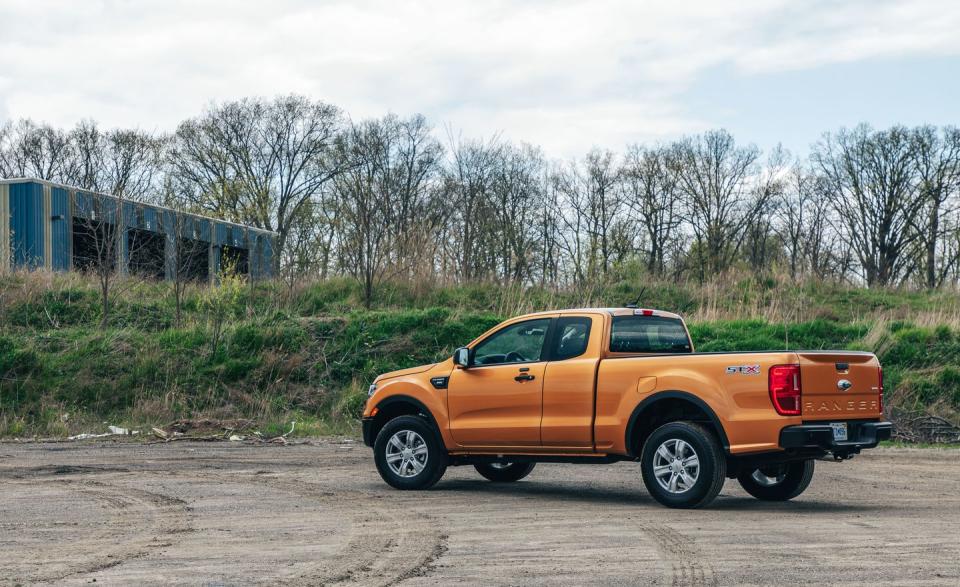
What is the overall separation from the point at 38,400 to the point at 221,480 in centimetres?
1076

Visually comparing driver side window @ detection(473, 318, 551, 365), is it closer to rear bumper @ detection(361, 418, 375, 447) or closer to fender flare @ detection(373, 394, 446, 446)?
fender flare @ detection(373, 394, 446, 446)

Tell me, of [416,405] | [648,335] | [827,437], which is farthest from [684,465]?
[416,405]

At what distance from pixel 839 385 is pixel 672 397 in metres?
1.51

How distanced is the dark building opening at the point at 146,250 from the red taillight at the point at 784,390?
84.2 ft

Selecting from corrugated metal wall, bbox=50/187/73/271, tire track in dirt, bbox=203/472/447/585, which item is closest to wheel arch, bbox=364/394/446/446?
tire track in dirt, bbox=203/472/447/585

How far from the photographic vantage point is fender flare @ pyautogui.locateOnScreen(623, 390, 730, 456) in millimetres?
9875

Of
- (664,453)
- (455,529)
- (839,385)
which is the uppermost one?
(839,385)

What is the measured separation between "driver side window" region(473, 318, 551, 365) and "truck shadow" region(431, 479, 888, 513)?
57.2 inches

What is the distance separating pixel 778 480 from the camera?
1138 centimetres

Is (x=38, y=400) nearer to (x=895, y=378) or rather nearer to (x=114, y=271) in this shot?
(x=114, y=271)

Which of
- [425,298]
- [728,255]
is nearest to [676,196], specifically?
[728,255]

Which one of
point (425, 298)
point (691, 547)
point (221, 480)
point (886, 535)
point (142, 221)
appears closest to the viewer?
point (691, 547)

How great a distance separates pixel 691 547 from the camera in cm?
802

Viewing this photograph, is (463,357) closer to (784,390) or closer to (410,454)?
(410,454)
